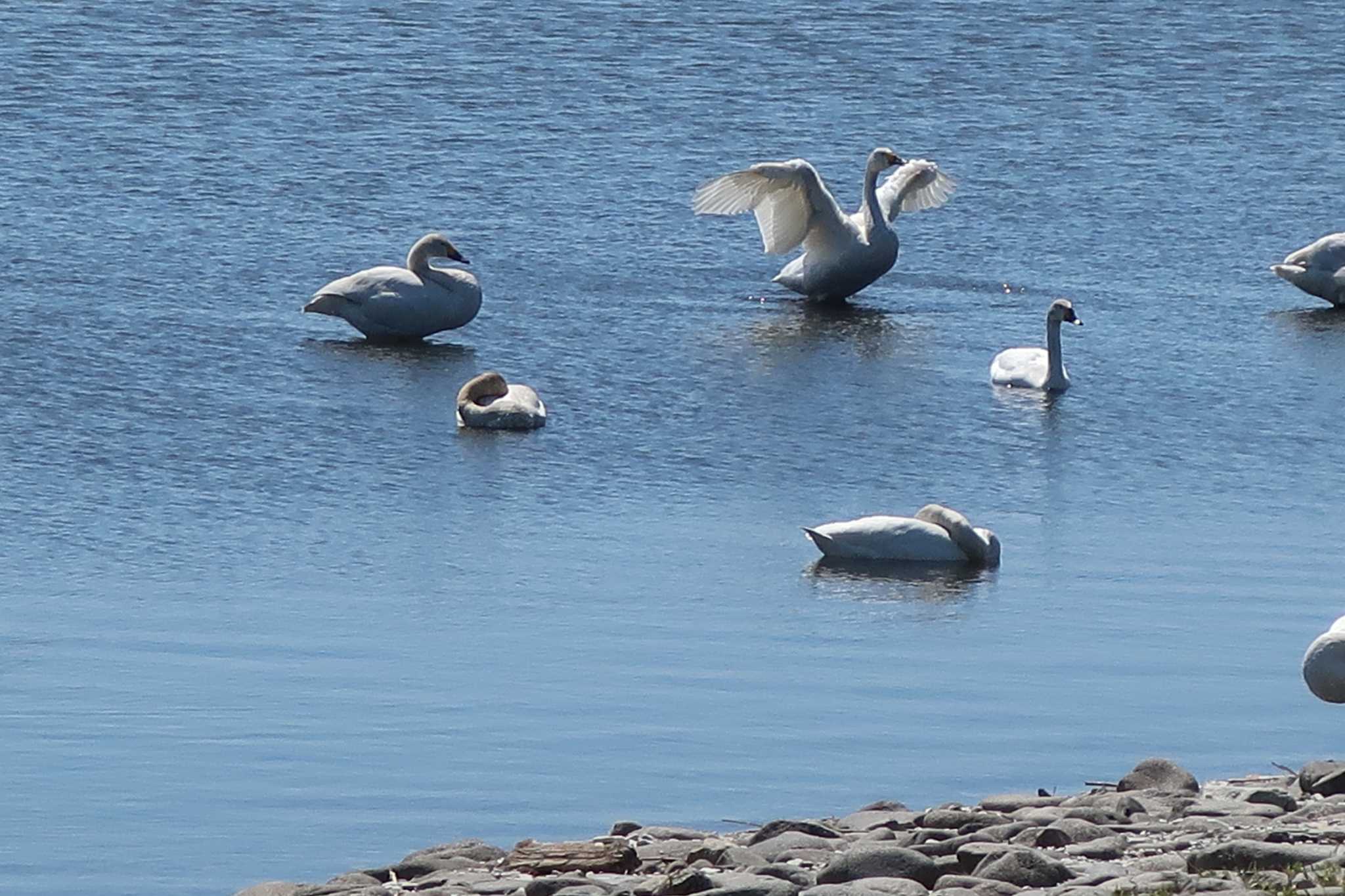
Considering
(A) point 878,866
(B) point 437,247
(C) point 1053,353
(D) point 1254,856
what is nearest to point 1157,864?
(D) point 1254,856

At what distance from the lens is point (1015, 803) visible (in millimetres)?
8445

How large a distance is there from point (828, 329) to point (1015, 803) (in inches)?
426

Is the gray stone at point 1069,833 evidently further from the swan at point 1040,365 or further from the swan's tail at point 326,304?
the swan's tail at point 326,304

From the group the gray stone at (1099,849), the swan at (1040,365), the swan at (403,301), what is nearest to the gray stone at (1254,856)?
the gray stone at (1099,849)

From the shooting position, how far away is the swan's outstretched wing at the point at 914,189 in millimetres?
21281

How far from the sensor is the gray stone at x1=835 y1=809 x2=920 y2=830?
8.19m

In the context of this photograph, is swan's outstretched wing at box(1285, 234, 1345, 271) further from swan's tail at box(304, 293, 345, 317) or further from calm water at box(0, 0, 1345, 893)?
swan's tail at box(304, 293, 345, 317)

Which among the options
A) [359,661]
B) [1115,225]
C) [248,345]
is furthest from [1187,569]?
[1115,225]

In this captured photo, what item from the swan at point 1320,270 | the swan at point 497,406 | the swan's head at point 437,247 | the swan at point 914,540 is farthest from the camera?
the swan at point 1320,270

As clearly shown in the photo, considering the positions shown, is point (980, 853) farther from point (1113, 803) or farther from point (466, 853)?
point (466, 853)

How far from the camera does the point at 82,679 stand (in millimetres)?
10242

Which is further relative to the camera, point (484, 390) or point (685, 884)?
point (484, 390)

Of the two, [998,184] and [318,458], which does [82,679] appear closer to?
[318,458]

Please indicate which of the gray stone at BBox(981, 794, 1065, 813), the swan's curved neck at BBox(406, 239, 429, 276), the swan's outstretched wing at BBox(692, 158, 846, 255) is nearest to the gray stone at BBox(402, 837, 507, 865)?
the gray stone at BBox(981, 794, 1065, 813)
